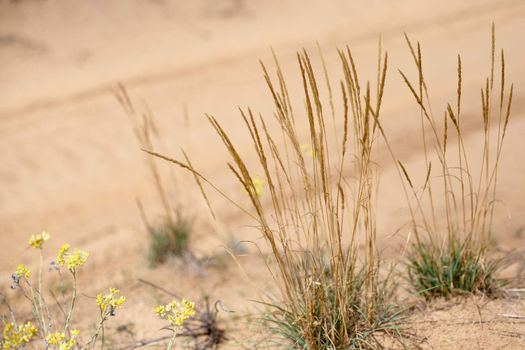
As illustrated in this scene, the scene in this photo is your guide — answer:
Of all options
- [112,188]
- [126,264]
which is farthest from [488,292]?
[112,188]

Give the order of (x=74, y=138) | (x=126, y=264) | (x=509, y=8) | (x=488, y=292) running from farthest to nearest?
1. (x=509, y=8)
2. (x=74, y=138)
3. (x=126, y=264)
4. (x=488, y=292)

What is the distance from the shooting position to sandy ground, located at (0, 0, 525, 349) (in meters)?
3.04

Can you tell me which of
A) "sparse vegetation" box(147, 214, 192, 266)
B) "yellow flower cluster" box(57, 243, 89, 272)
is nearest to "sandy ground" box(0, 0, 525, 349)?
"sparse vegetation" box(147, 214, 192, 266)

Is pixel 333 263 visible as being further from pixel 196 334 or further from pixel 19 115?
pixel 19 115

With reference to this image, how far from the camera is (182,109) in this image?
698 cm

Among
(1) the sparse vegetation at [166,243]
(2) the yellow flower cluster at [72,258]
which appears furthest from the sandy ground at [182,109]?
(2) the yellow flower cluster at [72,258]

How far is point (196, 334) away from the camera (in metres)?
2.40

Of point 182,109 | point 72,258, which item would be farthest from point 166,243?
point 182,109

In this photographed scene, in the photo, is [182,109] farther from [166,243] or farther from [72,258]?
[72,258]

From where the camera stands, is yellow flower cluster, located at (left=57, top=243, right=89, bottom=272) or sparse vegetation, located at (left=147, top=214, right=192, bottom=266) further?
sparse vegetation, located at (left=147, top=214, right=192, bottom=266)

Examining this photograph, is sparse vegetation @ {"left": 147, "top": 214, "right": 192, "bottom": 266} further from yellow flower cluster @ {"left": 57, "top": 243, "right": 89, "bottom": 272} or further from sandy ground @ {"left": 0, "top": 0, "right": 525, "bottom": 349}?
yellow flower cluster @ {"left": 57, "top": 243, "right": 89, "bottom": 272}

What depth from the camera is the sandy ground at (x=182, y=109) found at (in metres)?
3.04

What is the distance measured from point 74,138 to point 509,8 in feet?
27.1

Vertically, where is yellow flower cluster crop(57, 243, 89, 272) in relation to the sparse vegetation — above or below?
above
